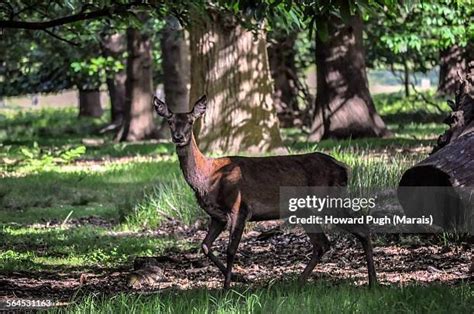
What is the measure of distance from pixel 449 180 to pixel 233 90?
28.1 feet

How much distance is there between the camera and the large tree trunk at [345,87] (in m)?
20.3

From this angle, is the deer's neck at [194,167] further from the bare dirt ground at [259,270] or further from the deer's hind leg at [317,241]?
the deer's hind leg at [317,241]

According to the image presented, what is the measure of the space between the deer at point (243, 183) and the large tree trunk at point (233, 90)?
8.74m

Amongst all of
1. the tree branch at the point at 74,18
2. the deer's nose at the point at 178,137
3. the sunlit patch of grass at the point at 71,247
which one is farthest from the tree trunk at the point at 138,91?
the deer's nose at the point at 178,137

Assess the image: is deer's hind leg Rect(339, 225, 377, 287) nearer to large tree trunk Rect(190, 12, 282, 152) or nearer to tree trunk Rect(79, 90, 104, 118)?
large tree trunk Rect(190, 12, 282, 152)

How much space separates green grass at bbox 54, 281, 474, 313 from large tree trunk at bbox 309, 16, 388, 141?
1371 cm

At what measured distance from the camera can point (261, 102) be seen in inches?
660

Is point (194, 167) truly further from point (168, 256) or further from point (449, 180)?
point (449, 180)

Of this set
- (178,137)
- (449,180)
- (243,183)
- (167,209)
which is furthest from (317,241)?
(167,209)

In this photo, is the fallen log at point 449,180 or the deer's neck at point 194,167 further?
the fallen log at point 449,180

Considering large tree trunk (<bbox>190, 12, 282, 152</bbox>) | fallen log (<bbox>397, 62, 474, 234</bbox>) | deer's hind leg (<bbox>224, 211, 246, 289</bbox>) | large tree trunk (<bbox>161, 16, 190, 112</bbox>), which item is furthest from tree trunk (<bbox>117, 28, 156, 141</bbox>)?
deer's hind leg (<bbox>224, 211, 246, 289</bbox>)

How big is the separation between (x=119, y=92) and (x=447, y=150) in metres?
24.6

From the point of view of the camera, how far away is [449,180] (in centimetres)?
844

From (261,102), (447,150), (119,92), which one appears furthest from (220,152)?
(119,92)
